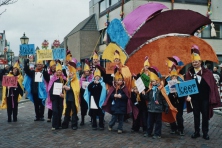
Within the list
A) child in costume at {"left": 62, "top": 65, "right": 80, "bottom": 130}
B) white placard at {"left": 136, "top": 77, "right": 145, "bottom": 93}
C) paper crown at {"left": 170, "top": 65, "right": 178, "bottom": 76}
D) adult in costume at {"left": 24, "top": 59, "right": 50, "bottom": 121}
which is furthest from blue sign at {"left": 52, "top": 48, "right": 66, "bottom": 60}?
paper crown at {"left": 170, "top": 65, "right": 178, "bottom": 76}

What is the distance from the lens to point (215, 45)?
25562 mm

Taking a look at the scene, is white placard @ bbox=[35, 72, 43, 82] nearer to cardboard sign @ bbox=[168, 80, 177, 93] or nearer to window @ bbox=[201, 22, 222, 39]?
cardboard sign @ bbox=[168, 80, 177, 93]

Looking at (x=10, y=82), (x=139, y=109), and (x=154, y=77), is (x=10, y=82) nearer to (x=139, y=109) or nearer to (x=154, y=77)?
(x=139, y=109)

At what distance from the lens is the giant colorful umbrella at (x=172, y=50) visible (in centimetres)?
912

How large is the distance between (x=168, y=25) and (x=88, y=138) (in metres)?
4.30

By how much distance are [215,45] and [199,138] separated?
19.7 meters

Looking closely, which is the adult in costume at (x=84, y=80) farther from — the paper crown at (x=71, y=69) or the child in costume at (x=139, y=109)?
the child in costume at (x=139, y=109)

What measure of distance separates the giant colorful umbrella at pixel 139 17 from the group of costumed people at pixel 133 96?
1.54 meters

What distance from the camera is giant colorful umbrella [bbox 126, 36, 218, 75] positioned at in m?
9.12

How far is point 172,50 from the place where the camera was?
9.19 metres

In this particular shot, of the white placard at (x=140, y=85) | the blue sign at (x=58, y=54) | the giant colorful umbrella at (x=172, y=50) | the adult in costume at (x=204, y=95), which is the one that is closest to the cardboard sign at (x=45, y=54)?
the blue sign at (x=58, y=54)

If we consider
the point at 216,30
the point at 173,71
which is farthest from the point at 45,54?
the point at 216,30

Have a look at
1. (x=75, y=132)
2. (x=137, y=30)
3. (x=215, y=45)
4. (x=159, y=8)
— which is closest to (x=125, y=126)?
(x=75, y=132)

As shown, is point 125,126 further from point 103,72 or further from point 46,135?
point 46,135
